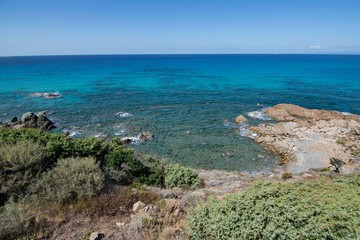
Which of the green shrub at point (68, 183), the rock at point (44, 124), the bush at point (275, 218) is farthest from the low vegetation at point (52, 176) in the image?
the rock at point (44, 124)

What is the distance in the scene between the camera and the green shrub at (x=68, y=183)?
344 inches

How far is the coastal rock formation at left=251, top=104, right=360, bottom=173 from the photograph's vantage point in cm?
2103

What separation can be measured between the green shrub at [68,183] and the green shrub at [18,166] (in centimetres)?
62

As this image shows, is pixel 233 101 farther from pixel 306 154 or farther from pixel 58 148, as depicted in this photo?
pixel 58 148

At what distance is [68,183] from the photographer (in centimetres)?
909

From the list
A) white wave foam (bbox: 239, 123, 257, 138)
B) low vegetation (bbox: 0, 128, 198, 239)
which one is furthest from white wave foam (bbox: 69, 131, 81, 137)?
white wave foam (bbox: 239, 123, 257, 138)

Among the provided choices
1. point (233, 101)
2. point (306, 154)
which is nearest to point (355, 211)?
point (306, 154)

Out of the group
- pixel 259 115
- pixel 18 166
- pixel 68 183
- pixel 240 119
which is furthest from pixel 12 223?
pixel 259 115

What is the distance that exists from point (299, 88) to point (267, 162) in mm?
40903

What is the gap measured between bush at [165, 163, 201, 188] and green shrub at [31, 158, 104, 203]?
383 cm

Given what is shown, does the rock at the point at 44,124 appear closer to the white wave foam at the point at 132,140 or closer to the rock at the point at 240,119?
the white wave foam at the point at 132,140

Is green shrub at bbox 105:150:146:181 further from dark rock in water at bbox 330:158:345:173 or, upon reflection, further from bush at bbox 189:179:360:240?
dark rock in water at bbox 330:158:345:173

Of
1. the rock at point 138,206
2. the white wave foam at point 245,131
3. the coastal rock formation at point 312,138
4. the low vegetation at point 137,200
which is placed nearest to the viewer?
the low vegetation at point 137,200

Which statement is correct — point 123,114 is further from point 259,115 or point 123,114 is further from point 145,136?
point 259,115
